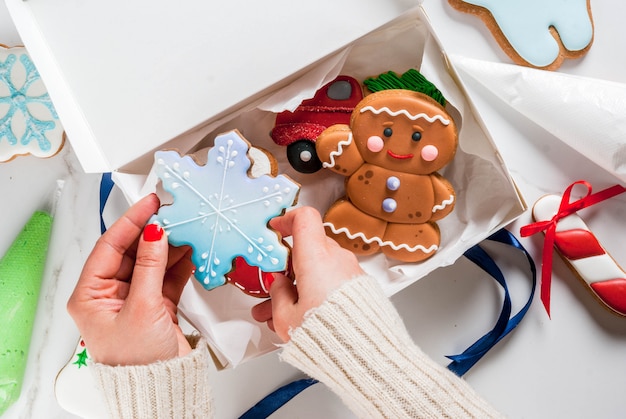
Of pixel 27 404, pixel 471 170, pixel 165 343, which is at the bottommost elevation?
pixel 27 404

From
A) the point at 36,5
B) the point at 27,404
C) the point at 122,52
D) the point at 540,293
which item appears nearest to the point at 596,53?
the point at 540,293

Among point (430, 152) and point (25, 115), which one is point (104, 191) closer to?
point (25, 115)

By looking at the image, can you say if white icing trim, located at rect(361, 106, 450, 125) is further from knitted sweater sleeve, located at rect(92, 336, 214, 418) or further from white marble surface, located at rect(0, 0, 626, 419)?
knitted sweater sleeve, located at rect(92, 336, 214, 418)

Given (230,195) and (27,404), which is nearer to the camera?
(230,195)

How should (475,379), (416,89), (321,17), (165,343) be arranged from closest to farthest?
(165,343), (321,17), (416,89), (475,379)

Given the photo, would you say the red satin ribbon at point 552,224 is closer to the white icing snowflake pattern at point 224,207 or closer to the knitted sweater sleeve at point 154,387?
the white icing snowflake pattern at point 224,207

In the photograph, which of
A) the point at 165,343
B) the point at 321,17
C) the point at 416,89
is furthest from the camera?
the point at 416,89

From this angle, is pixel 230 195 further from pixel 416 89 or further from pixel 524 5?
pixel 524 5
